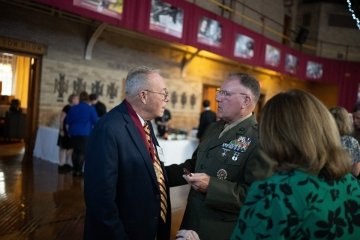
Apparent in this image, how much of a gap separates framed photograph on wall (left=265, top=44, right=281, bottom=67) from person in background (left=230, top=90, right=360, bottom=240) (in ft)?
40.7

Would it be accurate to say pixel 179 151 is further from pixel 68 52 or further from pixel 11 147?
pixel 11 147

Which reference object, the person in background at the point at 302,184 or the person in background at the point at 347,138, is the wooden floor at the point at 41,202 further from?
the person in background at the point at 302,184

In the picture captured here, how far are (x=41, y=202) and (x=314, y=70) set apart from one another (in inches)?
583

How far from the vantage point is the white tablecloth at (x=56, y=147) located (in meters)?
7.11

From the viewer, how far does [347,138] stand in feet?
10.2

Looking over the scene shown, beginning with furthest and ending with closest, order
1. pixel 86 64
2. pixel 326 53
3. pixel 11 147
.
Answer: pixel 326 53, pixel 11 147, pixel 86 64

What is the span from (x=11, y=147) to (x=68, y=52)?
3171 mm

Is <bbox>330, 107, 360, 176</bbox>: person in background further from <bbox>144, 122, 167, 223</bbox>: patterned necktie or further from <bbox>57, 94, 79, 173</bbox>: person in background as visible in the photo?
<bbox>57, 94, 79, 173</bbox>: person in background

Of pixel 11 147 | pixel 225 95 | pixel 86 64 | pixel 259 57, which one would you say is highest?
pixel 259 57

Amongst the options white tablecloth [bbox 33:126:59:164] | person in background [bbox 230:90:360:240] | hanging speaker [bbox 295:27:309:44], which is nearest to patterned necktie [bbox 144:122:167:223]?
person in background [bbox 230:90:360:240]

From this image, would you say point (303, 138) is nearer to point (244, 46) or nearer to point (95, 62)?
point (95, 62)

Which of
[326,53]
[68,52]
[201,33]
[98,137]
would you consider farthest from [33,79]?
[326,53]

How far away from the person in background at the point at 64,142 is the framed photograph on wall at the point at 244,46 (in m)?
6.15

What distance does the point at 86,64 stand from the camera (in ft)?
28.7
